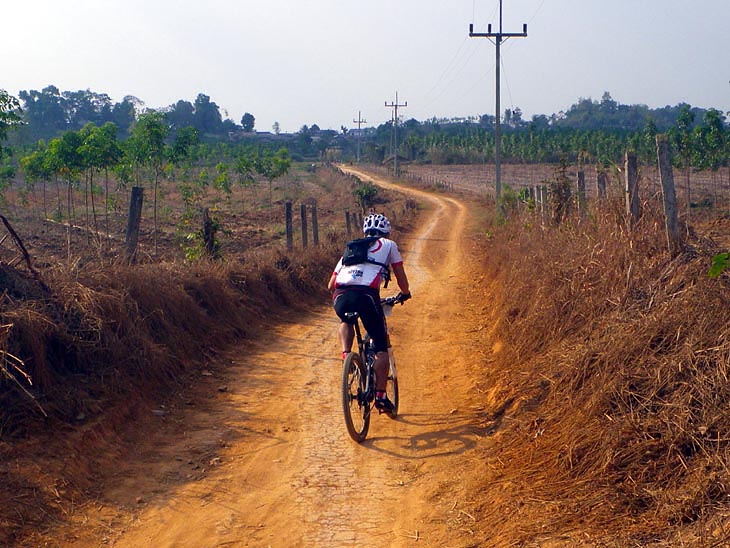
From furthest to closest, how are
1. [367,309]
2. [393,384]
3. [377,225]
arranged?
1. [393,384]
2. [377,225]
3. [367,309]

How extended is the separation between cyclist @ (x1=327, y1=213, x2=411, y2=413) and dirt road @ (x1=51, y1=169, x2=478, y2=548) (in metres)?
0.64

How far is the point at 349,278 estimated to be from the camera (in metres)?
6.41

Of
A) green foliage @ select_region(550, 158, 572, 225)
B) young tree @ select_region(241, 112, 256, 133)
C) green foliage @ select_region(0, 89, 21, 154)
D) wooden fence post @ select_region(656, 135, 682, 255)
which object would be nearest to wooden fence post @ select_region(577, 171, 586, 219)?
Answer: green foliage @ select_region(550, 158, 572, 225)

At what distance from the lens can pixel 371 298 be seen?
20.8ft

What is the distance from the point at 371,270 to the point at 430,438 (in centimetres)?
155

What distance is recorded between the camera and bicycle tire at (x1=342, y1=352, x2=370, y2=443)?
239 inches

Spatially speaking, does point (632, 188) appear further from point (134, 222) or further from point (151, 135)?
point (151, 135)

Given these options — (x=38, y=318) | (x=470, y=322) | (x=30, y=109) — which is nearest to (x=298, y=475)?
(x=38, y=318)

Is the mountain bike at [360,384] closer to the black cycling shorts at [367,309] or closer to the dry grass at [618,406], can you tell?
the black cycling shorts at [367,309]

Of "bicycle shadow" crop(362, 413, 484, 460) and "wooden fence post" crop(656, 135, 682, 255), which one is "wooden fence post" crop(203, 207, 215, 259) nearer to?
"bicycle shadow" crop(362, 413, 484, 460)

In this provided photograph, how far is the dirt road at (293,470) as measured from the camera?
470cm

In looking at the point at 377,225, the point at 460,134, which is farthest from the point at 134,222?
the point at 460,134

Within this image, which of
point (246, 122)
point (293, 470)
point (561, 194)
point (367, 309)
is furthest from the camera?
point (246, 122)

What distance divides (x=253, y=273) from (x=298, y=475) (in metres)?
6.99
